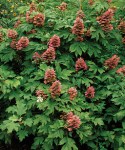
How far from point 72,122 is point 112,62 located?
1198 millimetres

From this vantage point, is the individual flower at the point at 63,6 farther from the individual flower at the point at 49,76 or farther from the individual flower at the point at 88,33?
the individual flower at the point at 49,76

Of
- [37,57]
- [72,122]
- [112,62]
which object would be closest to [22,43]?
[37,57]

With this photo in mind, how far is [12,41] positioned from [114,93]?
1758 millimetres

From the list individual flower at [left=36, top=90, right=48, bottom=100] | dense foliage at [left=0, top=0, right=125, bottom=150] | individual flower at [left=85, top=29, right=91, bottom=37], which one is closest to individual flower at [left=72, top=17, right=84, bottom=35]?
dense foliage at [left=0, top=0, right=125, bottom=150]

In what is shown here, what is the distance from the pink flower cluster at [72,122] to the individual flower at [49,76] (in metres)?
0.56

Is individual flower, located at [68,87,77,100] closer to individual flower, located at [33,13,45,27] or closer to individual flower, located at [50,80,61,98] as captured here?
individual flower, located at [50,80,61,98]

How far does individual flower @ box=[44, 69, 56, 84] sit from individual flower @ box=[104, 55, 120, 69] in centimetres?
88

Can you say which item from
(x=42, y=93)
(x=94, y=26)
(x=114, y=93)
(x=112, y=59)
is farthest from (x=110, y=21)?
(x=42, y=93)

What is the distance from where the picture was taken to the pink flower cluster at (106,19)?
514cm

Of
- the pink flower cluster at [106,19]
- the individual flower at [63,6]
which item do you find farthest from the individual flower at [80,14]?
the individual flower at [63,6]

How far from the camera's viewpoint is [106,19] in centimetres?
517

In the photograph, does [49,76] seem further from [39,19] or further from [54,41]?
[39,19]

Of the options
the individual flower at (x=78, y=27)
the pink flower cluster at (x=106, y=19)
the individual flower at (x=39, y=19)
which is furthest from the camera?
the individual flower at (x=39, y=19)

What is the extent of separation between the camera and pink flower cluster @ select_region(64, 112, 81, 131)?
444 centimetres
